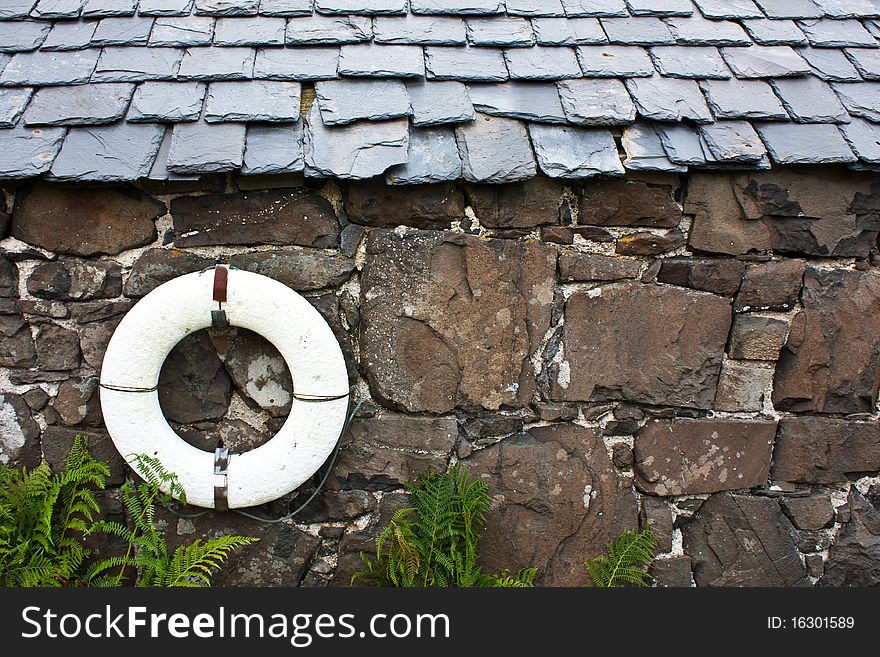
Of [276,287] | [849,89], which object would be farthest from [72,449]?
[849,89]

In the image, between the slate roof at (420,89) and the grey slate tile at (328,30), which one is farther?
the grey slate tile at (328,30)

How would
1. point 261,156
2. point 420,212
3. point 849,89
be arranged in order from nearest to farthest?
point 261,156 → point 420,212 → point 849,89

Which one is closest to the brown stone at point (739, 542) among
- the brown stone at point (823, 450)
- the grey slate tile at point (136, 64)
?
the brown stone at point (823, 450)

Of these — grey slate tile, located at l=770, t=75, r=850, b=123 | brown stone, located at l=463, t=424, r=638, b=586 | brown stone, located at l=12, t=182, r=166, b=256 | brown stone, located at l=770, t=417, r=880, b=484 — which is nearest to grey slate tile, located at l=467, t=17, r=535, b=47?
grey slate tile, located at l=770, t=75, r=850, b=123

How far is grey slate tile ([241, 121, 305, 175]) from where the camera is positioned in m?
2.19

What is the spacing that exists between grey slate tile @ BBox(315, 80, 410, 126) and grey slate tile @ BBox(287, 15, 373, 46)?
201mm

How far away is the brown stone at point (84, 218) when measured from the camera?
233 cm

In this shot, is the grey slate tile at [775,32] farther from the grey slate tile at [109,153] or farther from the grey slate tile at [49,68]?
the grey slate tile at [49,68]

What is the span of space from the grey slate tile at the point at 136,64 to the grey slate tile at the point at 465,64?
2.84ft

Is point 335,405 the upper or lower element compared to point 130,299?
lower

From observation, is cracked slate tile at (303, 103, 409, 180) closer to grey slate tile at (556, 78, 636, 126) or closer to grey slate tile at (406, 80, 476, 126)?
grey slate tile at (406, 80, 476, 126)

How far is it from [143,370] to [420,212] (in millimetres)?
1047

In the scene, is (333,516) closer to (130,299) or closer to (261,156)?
(130,299)

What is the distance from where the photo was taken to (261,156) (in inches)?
86.9
